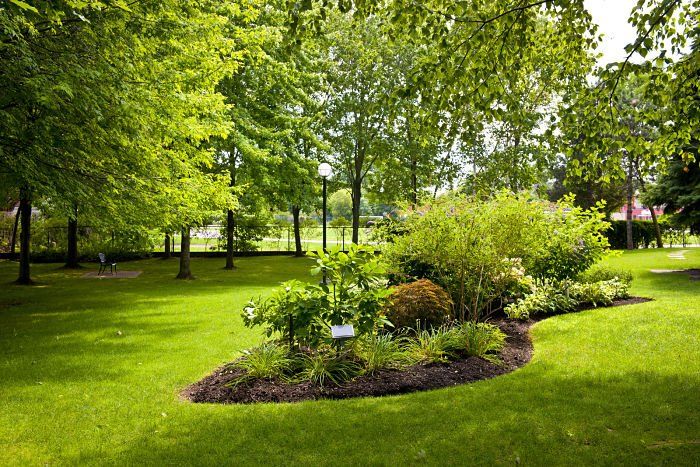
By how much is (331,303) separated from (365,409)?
4.77 ft

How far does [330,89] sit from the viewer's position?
2319 cm

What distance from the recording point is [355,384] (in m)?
5.41

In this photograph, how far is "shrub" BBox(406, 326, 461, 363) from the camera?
613 cm

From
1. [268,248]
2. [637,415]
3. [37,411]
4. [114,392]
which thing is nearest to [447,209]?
→ [637,415]

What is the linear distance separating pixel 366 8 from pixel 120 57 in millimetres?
4962

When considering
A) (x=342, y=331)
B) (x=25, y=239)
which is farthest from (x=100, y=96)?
(x=25, y=239)

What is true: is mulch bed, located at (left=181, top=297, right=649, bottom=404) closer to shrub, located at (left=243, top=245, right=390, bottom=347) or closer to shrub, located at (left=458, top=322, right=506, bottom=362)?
shrub, located at (left=458, top=322, right=506, bottom=362)

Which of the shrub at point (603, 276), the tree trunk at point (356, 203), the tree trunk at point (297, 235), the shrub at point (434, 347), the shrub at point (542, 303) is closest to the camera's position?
the shrub at point (434, 347)

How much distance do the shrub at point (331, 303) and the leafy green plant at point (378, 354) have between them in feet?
0.56

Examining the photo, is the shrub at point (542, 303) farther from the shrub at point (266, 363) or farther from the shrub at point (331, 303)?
the shrub at point (266, 363)

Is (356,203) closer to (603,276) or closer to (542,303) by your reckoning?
(603,276)

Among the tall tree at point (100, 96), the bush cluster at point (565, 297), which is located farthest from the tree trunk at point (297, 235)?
the bush cluster at point (565, 297)

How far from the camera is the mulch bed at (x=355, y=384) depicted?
5160 millimetres

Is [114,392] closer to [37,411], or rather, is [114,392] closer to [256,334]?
[37,411]
